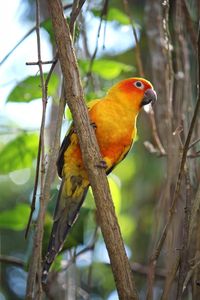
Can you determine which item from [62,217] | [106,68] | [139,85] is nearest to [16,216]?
[62,217]

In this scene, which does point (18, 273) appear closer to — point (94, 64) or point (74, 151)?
point (74, 151)

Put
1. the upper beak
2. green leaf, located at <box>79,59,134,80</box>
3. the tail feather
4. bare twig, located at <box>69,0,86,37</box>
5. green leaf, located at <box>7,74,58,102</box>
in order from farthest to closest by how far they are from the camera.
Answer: the upper beak, green leaf, located at <box>79,59,134,80</box>, green leaf, located at <box>7,74,58,102</box>, the tail feather, bare twig, located at <box>69,0,86,37</box>

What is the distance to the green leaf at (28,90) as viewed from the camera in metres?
3.54

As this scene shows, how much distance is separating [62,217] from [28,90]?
0.84 m

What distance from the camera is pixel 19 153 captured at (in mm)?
3721

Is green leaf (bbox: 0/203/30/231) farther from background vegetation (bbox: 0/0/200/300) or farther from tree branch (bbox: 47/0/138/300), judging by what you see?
tree branch (bbox: 47/0/138/300)

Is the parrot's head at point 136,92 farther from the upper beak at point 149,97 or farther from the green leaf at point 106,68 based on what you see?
the green leaf at point 106,68

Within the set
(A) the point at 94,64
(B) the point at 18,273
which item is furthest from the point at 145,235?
(A) the point at 94,64

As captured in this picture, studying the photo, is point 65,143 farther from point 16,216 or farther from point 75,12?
point 75,12

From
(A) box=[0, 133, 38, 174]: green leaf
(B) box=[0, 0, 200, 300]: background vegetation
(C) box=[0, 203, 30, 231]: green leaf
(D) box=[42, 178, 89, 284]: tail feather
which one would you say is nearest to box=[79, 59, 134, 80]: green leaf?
(B) box=[0, 0, 200, 300]: background vegetation

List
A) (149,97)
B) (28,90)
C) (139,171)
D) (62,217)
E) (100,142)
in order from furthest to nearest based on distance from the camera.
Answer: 1. (139,171)
2. (149,97)
3. (100,142)
4. (62,217)
5. (28,90)

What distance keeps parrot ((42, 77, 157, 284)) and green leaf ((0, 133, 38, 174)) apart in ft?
0.67

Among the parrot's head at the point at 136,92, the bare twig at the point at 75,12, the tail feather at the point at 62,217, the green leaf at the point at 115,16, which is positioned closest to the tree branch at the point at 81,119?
the bare twig at the point at 75,12

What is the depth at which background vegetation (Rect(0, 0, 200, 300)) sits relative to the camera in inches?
113
